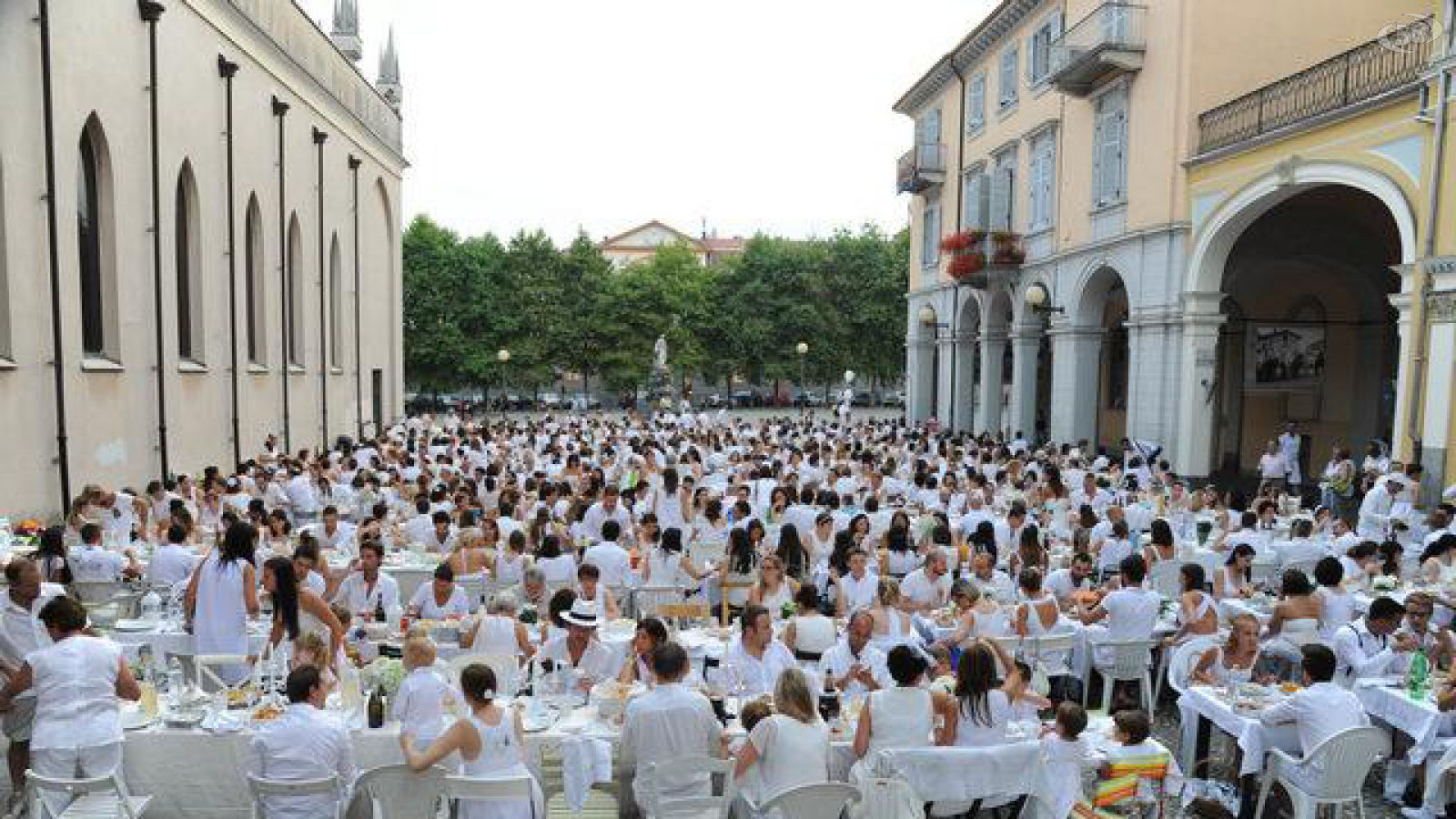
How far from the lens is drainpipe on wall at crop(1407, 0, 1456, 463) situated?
14805 millimetres

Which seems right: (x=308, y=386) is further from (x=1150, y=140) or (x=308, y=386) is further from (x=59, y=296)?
(x=1150, y=140)

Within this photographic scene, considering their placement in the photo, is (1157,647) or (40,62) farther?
(40,62)

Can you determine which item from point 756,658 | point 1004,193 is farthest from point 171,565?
point 1004,193

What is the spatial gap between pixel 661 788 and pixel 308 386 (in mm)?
24932

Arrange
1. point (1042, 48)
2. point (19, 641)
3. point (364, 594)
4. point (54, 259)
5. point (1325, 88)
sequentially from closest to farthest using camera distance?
point (19, 641) < point (364, 594) < point (54, 259) < point (1325, 88) < point (1042, 48)

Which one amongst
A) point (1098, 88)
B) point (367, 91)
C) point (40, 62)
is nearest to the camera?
point (40, 62)

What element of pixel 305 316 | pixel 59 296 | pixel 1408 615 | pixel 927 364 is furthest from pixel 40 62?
pixel 927 364

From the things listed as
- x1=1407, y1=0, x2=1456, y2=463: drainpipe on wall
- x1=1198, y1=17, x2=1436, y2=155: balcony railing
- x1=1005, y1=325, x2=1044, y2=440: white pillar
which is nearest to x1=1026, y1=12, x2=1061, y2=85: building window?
x1=1005, y1=325, x2=1044, y2=440: white pillar

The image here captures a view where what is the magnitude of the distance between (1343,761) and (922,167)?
107 feet

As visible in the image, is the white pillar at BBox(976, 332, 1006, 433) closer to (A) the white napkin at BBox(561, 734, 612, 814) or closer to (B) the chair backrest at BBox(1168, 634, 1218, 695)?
(B) the chair backrest at BBox(1168, 634, 1218, 695)

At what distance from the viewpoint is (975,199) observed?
109ft

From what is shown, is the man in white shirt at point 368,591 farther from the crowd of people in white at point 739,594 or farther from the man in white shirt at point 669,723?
the man in white shirt at point 669,723

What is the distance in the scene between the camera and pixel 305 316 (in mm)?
28109

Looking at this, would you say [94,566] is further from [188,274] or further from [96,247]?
[188,274]
